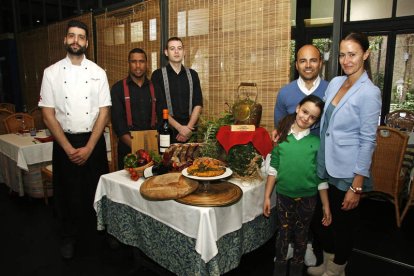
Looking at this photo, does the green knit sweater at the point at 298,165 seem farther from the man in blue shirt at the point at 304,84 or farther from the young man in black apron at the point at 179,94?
the young man in black apron at the point at 179,94

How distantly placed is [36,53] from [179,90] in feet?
17.4

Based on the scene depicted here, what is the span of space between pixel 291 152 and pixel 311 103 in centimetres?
31

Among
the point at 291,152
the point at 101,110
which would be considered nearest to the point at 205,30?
the point at 101,110

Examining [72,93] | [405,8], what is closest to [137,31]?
[72,93]

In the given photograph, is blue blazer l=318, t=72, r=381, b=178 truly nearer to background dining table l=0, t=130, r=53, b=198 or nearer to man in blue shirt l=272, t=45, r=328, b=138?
man in blue shirt l=272, t=45, r=328, b=138

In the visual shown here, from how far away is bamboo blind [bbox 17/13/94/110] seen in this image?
5.74 m

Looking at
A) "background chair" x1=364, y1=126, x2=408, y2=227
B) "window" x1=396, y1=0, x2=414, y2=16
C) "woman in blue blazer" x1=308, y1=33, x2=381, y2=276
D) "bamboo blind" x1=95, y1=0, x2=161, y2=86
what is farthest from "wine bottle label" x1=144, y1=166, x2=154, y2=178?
"window" x1=396, y1=0, x2=414, y2=16

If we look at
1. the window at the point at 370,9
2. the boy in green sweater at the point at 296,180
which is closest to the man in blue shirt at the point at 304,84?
the boy in green sweater at the point at 296,180

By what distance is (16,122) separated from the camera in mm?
4359

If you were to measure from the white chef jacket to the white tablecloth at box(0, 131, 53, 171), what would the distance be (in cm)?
119

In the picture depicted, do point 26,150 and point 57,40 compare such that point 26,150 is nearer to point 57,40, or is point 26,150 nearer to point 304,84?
point 304,84

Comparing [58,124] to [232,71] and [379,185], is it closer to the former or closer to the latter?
[232,71]

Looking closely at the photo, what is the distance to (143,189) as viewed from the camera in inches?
66.1

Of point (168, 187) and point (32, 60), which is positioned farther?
point (32, 60)
